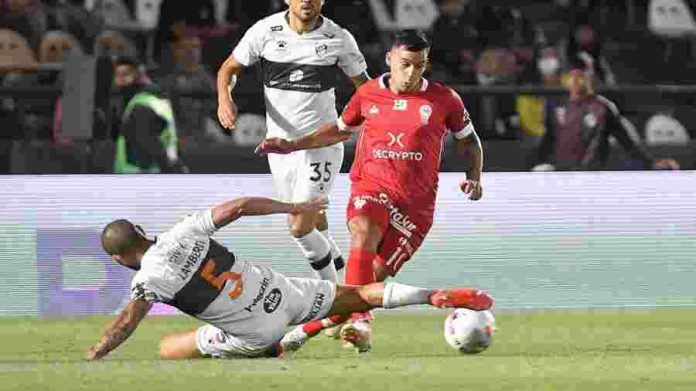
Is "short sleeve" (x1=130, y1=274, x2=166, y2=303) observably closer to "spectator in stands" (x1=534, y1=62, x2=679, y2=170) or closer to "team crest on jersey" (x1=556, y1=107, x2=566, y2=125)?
"spectator in stands" (x1=534, y1=62, x2=679, y2=170)

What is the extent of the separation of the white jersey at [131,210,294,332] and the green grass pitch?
0.28 metres

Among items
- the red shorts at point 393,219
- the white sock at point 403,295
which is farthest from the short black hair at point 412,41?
the white sock at point 403,295

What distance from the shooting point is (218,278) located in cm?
1005

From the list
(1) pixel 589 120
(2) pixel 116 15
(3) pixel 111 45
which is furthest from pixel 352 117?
(2) pixel 116 15

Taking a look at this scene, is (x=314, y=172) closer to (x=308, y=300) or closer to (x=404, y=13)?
(x=308, y=300)

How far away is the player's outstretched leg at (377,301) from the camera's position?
1000 centimetres

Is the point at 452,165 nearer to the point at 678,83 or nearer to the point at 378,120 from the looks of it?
the point at 678,83

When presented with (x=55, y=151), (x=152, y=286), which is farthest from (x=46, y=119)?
(x=152, y=286)

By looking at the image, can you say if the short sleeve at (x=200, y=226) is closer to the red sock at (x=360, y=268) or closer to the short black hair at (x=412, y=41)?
the red sock at (x=360, y=268)

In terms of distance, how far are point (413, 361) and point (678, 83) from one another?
11733 mm

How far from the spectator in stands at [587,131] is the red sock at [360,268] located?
6.10 meters

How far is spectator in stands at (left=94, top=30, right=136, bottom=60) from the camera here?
18.6 metres

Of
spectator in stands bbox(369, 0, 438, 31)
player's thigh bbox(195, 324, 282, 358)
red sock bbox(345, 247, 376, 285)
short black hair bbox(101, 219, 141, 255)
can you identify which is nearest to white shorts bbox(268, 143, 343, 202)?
red sock bbox(345, 247, 376, 285)

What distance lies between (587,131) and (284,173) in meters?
5.14
